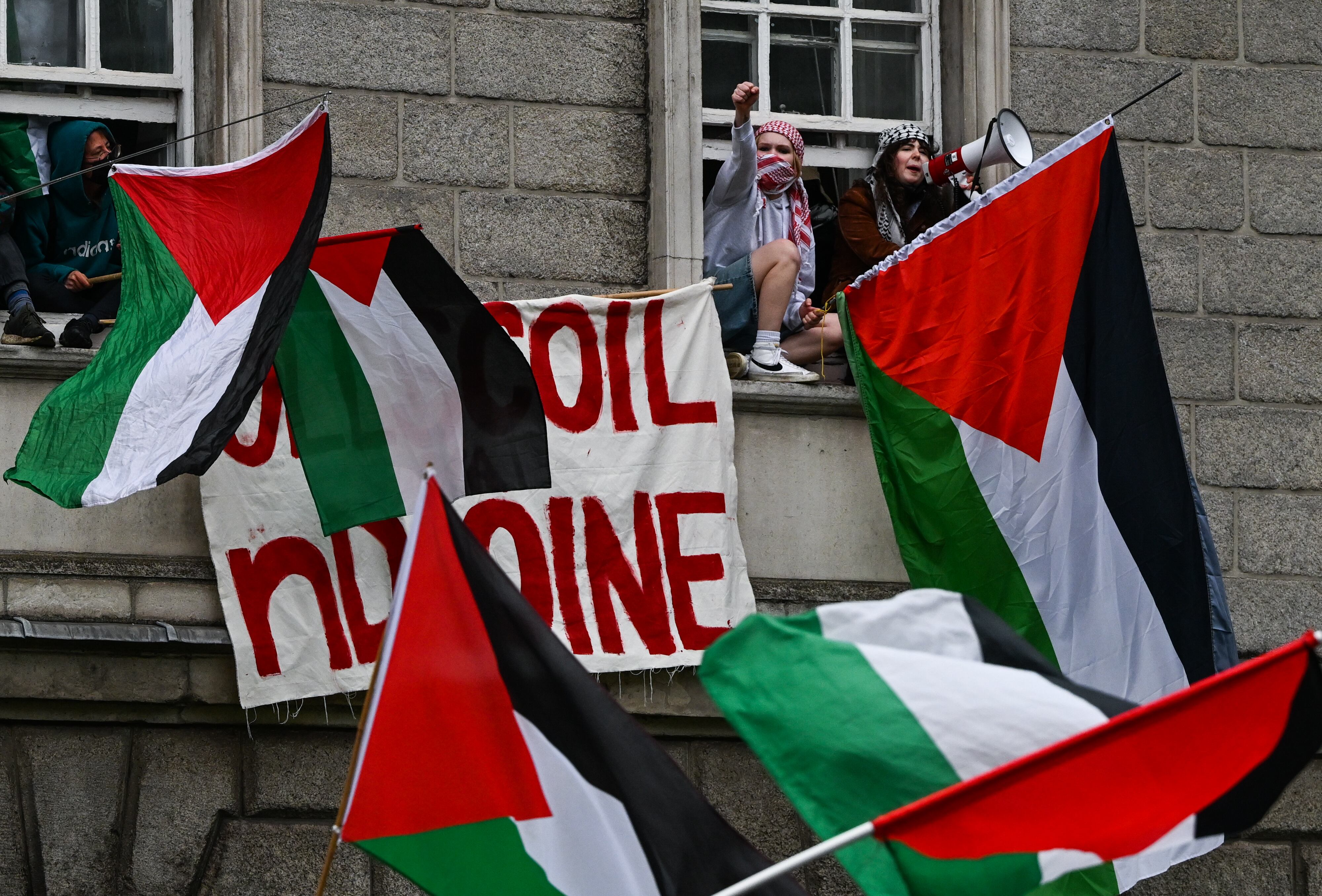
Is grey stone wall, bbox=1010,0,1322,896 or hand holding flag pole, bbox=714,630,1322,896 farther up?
grey stone wall, bbox=1010,0,1322,896

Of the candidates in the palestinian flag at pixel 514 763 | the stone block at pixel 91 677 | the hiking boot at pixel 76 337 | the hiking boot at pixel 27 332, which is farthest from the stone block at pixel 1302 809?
the hiking boot at pixel 27 332

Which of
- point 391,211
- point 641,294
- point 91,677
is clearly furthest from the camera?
point 391,211

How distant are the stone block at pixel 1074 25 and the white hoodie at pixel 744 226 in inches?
55.7

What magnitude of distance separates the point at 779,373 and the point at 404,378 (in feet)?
5.82

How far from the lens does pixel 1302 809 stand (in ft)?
30.7

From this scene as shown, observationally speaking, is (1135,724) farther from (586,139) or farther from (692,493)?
(586,139)

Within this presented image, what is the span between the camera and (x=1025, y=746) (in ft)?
17.5

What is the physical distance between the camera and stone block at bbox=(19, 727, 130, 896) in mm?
8148

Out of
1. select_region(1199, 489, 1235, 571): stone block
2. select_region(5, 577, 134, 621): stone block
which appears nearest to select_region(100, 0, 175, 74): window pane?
select_region(5, 577, 134, 621): stone block

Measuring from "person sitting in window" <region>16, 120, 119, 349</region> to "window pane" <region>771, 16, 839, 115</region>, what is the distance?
3016 mm

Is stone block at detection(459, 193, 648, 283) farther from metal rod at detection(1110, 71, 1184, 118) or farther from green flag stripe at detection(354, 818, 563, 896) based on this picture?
green flag stripe at detection(354, 818, 563, 896)

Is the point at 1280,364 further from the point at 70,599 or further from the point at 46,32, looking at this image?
the point at 46,32

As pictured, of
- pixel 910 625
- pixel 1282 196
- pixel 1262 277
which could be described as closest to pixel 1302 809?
pixel 1262 277

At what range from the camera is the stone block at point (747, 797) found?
28.9 ft
